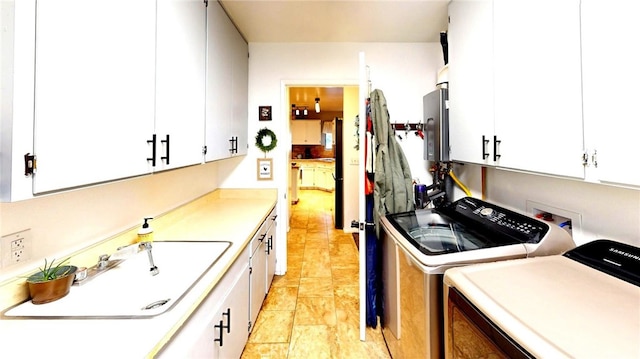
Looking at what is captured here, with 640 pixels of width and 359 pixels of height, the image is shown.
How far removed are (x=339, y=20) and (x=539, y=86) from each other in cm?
170

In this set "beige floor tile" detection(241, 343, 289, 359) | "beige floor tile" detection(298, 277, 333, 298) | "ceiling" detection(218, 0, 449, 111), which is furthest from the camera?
"beige floor tile" detection(298, 277, 333, 298)

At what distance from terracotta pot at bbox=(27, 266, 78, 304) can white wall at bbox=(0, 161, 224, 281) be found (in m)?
0.08

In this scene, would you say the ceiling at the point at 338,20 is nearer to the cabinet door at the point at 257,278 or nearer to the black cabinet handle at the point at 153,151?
the black cabinet handle at the point at 153,151

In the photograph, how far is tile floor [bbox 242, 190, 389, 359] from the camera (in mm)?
1927

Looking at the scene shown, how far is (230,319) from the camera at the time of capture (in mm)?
1472

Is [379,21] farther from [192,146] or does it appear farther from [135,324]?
[135,324]

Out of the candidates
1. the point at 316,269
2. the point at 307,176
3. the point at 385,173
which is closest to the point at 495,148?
the point at 385,173

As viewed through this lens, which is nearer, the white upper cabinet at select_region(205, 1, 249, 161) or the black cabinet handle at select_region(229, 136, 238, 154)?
the white upper cabinet at select_region(205, 1, 249, 161)

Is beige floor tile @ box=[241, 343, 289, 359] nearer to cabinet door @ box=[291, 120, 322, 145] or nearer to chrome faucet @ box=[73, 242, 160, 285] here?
chrome faucet @ box=[73, 242, 160, 285]

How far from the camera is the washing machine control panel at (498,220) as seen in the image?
4.12 ft

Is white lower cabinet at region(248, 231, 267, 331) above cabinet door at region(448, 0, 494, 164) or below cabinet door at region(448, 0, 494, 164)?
below

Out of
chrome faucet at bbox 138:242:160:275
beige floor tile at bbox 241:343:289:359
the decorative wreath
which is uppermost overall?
the decorative wreath

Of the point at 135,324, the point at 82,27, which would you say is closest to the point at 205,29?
the point at 82,27

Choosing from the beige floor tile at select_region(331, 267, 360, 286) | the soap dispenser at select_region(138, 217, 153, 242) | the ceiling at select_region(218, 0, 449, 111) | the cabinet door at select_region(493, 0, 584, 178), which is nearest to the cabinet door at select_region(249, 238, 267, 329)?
the soap dispenser at select_region(138, 217, 153, 242)
